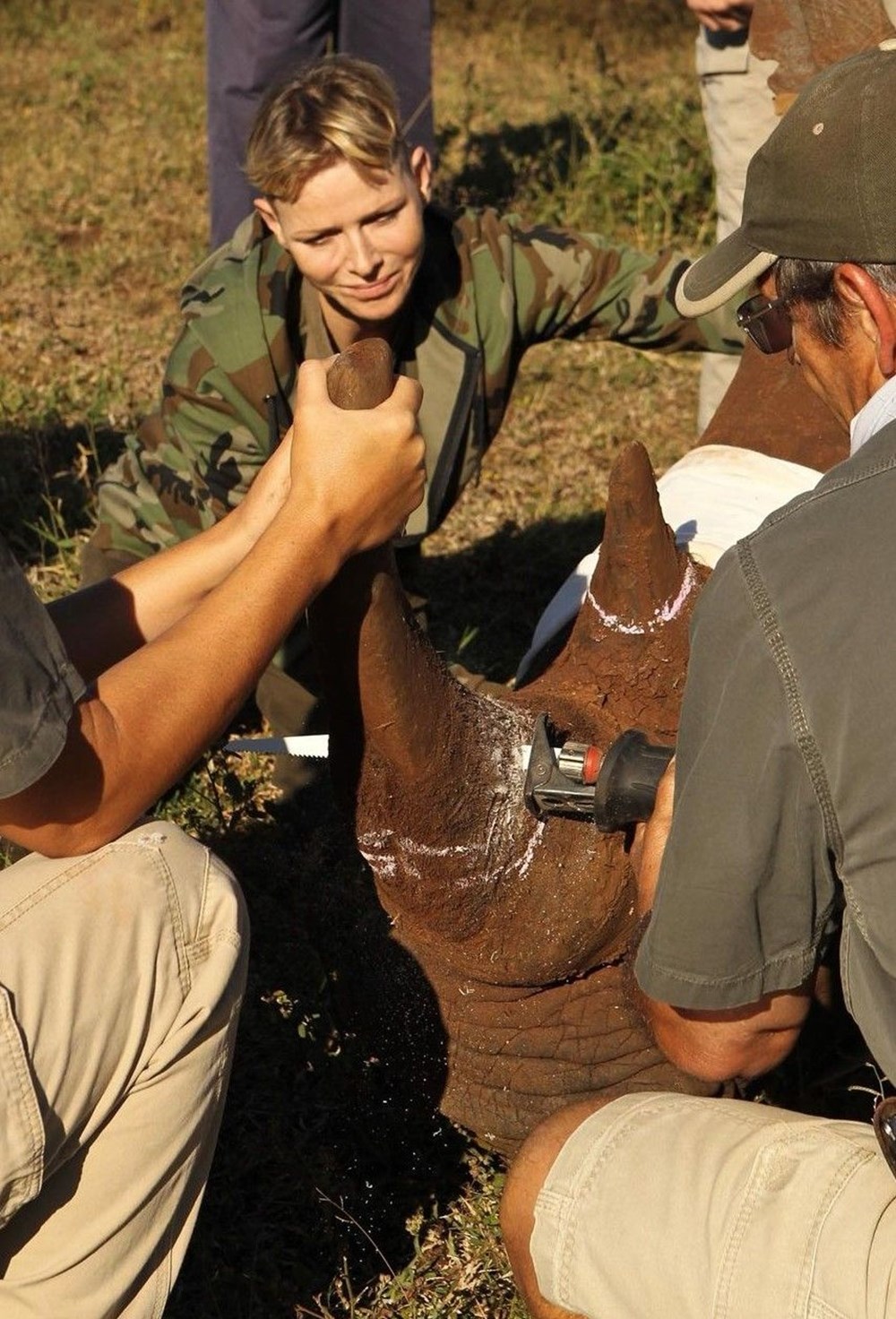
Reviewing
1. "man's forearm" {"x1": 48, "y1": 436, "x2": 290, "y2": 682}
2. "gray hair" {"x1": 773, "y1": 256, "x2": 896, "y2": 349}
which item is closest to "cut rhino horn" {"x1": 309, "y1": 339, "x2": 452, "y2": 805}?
"man's forearm" {"x1": 48, "y1": 436, "x2": 290, "y2": 682}

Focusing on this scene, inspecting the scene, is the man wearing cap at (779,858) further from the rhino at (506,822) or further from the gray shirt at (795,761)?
the rhino at (506,822)

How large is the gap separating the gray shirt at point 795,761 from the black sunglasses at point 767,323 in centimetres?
38

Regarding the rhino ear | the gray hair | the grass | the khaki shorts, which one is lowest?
the grass

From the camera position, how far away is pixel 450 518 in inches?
200

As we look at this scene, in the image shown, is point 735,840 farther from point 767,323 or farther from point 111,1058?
point 111,1058

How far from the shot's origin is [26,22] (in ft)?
28.4

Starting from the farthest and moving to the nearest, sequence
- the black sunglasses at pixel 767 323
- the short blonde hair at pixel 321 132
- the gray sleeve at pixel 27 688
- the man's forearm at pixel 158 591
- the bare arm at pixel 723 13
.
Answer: the bare arm at pixel 723 13 < the short blonde hair at pixel 321 132 < the man's forearm at pixel 158 591 < the black sunglasses at pixel 767 323 < the gray sleeve at pixel 27 688

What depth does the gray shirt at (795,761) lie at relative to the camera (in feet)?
5.94

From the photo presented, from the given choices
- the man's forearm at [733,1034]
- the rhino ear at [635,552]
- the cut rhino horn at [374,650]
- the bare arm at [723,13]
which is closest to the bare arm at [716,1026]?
the man's forearm at [733,1034]

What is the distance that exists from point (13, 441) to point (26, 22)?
→ 4.40 m

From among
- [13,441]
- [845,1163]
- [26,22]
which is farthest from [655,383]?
[26,22]

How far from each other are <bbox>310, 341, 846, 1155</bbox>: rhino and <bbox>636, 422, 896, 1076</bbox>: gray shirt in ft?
1.57

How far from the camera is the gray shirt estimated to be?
1811 millimetres

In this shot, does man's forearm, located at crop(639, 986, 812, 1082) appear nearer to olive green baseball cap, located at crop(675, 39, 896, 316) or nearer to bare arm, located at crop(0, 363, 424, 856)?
bare arm, located at crop(0, 363, 424, 856)
